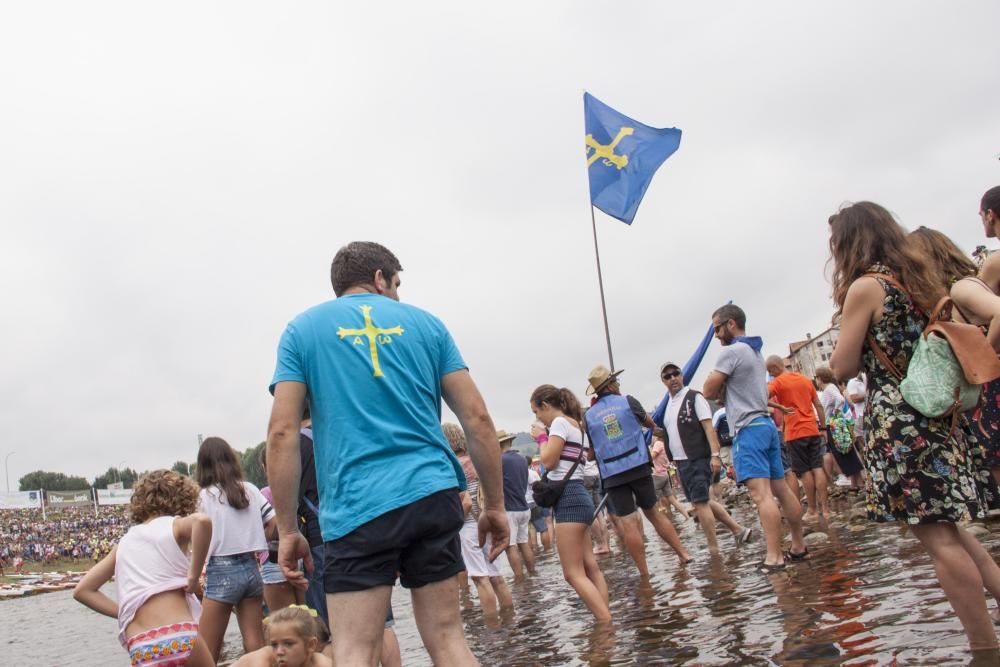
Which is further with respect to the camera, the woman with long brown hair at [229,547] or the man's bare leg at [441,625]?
the woman with long brown hair at [229,547]

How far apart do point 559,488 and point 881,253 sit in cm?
318

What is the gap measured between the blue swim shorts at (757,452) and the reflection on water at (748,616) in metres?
0.81

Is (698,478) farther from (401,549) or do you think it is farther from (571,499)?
(401,549)

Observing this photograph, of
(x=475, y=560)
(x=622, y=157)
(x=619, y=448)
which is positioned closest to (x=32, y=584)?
(x=622, y=157)

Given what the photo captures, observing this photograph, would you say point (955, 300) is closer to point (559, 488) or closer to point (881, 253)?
point (881, 253)

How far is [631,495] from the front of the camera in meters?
7.09

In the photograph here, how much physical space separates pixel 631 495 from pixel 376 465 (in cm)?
457

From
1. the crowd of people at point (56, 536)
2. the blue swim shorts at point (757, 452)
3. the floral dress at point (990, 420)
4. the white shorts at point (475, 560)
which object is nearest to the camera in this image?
the floral dress at point (990, 420)

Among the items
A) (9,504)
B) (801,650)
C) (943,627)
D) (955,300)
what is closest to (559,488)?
(801,650)

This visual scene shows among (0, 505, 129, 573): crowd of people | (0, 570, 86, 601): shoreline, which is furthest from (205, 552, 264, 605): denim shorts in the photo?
(0, 505, 129, 573): crowd of people

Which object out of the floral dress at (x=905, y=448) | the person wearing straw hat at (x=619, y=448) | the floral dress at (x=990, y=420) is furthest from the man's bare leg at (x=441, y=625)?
the person wearing straw hat at (x=619, y=448)

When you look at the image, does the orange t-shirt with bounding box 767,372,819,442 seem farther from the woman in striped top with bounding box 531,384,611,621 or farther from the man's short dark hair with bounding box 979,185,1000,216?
the man's short dark hair with bounding box 979,185,1000,216

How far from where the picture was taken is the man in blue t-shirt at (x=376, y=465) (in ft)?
9.18

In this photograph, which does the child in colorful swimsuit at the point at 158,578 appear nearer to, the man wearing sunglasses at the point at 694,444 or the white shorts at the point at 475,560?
the white shorts at the point at 475,560
